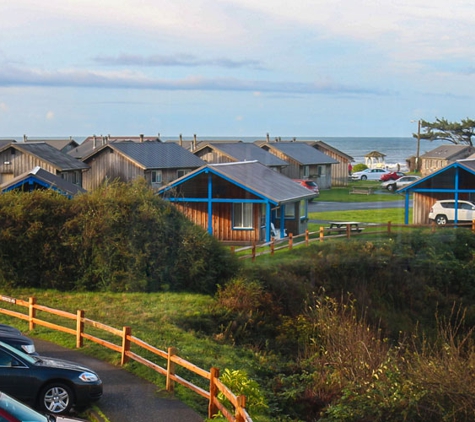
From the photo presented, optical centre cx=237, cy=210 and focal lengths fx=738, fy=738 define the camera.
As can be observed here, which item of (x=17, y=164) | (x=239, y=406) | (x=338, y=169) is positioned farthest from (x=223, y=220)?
(x=338, y=169)

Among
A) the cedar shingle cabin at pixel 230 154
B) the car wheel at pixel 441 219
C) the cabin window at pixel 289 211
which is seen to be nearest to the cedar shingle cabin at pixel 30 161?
the cedar shingle cabin at pixel 230 154

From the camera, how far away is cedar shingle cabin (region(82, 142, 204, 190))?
4769 cm

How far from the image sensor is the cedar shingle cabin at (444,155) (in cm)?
5538

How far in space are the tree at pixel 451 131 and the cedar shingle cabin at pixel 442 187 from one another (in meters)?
29.8

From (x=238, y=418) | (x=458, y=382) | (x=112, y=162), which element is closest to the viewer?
(x=238, y=418)

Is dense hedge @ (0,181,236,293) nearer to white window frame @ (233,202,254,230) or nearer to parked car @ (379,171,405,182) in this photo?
white window frame @ (233,202,254,230)

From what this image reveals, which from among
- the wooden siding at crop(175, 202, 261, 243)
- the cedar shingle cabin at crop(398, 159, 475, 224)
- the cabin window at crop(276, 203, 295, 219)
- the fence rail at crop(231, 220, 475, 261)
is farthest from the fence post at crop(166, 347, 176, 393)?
the cedar shingle cabin at crop(398, 159, 475, 224)

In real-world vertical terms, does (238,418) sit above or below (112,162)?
below

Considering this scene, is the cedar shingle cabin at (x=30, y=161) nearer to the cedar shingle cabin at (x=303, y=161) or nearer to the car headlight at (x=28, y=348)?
the cedar shingle cabin at (x=303, y=161)

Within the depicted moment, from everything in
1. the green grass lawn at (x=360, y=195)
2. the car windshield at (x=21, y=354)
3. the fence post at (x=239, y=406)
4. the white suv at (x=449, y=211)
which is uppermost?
the green grass lawn at (x=360, y=195)

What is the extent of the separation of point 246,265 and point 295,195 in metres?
9.40

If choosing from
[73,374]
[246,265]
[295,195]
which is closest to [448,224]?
[295,195]

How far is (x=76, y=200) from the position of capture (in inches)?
1030

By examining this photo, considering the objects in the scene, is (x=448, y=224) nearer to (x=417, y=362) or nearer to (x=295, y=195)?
(x=295, y=195)
